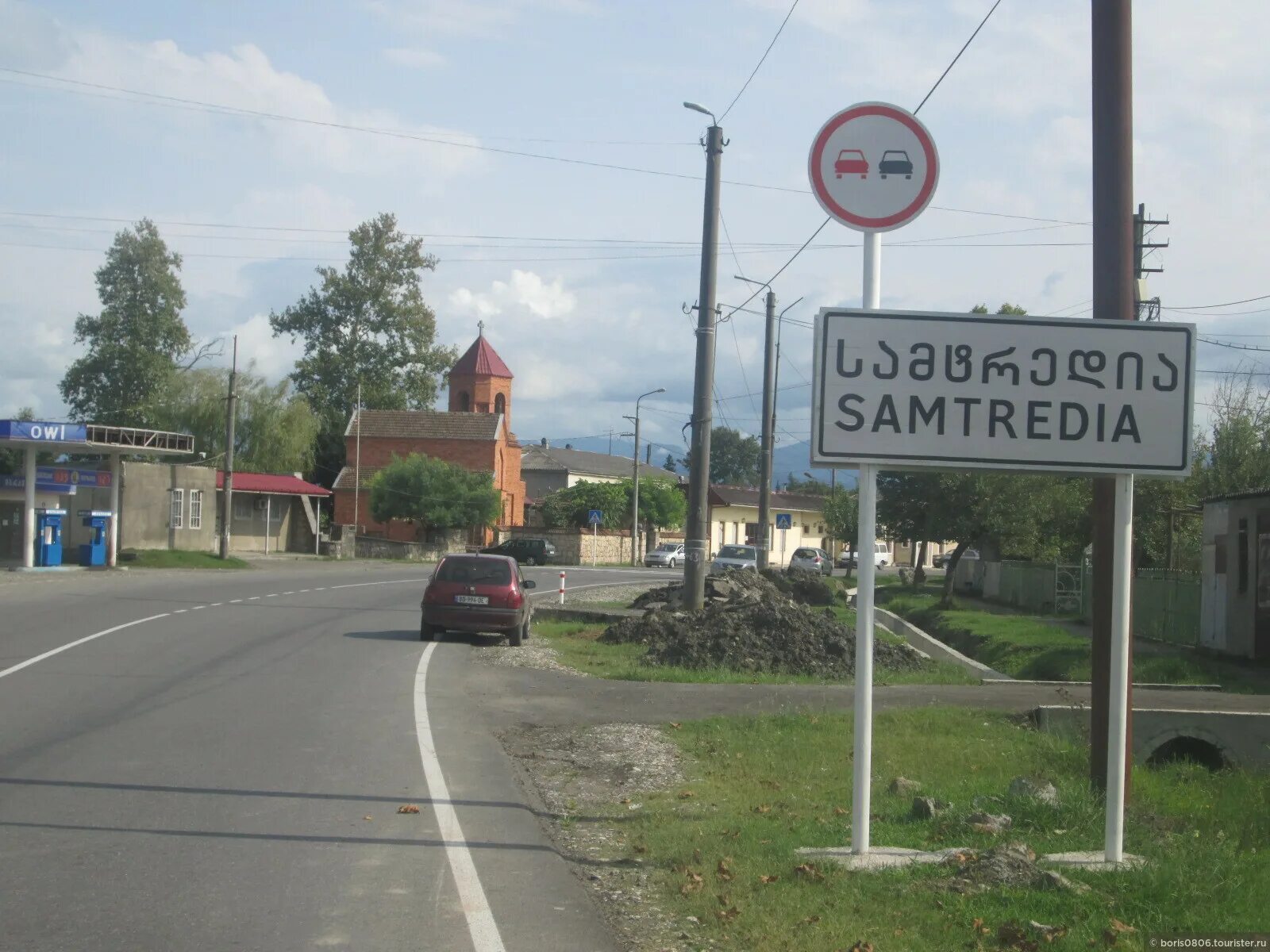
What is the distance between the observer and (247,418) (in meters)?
72.2

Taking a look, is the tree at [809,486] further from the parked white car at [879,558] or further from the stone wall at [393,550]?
the stone wall at [393,550]

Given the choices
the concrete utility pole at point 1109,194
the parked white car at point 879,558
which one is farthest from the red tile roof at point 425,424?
the concrete utility pole at point 1109,194

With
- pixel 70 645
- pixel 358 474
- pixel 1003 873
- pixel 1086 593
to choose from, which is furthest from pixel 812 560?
pixel 1003 873

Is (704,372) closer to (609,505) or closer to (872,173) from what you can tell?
(872,173)

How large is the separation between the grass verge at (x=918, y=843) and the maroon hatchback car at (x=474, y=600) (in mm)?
9935

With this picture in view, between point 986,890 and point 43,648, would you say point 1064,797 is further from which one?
point 43,648

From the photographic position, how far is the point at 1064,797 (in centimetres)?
779

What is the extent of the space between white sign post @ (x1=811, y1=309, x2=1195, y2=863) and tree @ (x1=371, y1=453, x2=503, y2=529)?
60.9 metres

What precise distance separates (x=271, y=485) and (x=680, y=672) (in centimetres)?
5072

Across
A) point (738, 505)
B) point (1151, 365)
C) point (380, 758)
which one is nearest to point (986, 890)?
point (1151, 365)

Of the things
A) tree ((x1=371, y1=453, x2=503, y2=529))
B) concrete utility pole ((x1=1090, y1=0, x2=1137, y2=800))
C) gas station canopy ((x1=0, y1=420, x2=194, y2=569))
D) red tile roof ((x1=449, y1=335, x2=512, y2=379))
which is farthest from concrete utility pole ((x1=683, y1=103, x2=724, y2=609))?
red tile roof ((x1=449, y1=335, x2=512, y2=379))

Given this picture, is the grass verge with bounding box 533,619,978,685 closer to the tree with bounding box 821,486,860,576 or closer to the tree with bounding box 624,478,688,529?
the tree with bounding box 821,486,860,576

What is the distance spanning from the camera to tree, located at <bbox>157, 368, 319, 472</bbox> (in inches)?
2744

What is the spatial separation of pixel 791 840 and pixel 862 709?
41.6 inches
